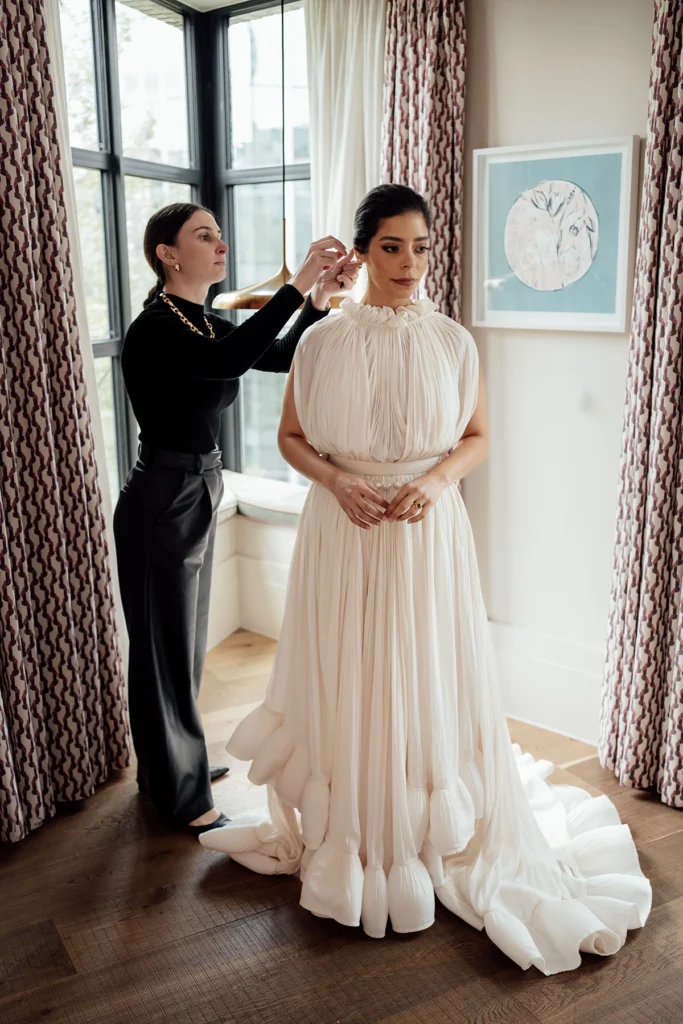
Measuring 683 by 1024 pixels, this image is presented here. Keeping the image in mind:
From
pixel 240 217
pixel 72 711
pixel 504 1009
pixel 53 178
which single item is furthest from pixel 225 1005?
pixel 240 217

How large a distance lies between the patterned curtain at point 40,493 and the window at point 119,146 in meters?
0.97

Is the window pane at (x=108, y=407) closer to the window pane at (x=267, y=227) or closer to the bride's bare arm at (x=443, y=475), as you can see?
A: the window pane at (x=267, y=227)

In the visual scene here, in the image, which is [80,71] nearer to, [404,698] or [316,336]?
[316,336]

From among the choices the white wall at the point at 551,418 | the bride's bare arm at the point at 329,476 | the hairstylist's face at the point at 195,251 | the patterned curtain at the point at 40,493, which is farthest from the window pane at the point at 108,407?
the bride's bare arm at the point at 329,476

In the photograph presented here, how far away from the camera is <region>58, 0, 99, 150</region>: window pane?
11.5ft

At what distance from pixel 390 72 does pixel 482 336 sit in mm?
940

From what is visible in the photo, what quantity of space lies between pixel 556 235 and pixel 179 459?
4.65 ft

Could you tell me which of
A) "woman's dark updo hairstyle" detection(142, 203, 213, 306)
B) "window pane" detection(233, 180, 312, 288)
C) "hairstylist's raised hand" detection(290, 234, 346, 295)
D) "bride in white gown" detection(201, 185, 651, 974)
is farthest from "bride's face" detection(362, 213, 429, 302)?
"window pane" detection(233, 180, 312, 288)

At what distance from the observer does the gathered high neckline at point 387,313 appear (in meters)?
2.26

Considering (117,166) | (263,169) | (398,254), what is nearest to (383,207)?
(398,254)

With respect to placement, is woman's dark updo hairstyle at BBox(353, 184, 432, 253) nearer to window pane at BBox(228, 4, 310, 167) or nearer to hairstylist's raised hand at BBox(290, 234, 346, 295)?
hairstylist's raised hand at BBox(290, 234, 346, 295)

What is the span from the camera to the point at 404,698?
228cm

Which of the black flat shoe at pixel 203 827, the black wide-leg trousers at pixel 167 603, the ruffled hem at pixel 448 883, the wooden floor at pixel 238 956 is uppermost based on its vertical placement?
the black wide-leg trousers at pixel 167 603

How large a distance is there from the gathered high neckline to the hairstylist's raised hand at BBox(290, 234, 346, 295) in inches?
5.6
